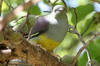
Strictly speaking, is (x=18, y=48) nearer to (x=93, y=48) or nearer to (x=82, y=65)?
(x=82, y=65)

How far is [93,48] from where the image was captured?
4.33ft

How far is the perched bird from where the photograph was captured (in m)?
1.18

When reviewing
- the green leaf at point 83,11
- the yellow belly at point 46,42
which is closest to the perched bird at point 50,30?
the yellow belly at point 46,42

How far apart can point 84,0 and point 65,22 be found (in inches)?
23.2

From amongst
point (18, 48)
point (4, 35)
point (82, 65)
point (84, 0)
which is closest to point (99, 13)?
point (82, 65)

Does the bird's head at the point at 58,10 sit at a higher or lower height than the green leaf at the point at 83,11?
higher

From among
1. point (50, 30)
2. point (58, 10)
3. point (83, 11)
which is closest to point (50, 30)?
point (50, 30)

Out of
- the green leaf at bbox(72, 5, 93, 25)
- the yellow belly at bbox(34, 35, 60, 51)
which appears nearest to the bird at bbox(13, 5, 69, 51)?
the yellow belly at bbox(34, 35, 60, 51)

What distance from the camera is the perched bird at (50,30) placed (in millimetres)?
1176

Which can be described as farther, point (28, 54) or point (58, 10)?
point (58, 10)

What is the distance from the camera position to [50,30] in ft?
3.92

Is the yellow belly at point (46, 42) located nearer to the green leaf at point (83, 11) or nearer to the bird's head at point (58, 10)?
the bird's head at point (58, 10)

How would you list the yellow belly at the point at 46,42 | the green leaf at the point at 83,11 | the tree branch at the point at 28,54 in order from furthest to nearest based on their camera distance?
1. the green leaf at the point at 83,11
2. the yellow belly at the point at 46,42
3. the tree branch at the point at 28,54

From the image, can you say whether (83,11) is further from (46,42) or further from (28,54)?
(28,54)
